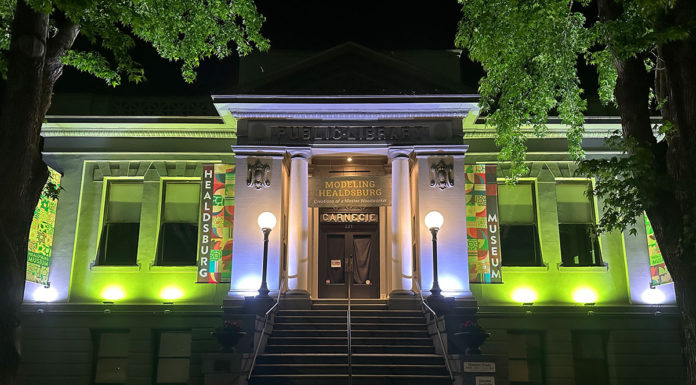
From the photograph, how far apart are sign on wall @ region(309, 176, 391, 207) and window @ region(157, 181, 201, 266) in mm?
3780

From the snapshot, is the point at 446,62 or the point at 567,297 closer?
the point at 567,297

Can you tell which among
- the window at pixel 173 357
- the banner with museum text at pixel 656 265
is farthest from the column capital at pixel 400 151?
the window at pixel 173 357

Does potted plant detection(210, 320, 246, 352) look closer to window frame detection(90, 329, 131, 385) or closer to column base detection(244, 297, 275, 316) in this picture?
column base detection(244, 297, 275, 316)

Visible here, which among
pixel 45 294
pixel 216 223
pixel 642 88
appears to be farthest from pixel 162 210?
pixel 642 88

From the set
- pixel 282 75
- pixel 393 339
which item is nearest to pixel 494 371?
pixel 393 339

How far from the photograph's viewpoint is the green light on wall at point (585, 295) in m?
16.8

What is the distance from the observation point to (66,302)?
16.8 m

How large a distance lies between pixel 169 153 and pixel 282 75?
419 centimetres

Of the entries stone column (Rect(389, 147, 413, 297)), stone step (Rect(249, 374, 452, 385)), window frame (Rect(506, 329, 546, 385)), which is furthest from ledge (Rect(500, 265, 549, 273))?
stone step (Rect(249, 374, 452, 385))

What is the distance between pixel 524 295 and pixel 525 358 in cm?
167

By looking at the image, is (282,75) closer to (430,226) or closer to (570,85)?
(430,226)

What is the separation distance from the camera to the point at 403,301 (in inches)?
608

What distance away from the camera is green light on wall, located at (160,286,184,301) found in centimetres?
1691

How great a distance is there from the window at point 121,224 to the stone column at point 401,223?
24.0 feet
